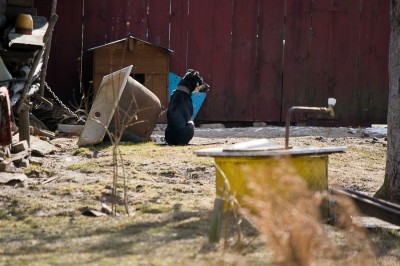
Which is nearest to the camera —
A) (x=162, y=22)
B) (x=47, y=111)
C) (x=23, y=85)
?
(x=23, y=85)

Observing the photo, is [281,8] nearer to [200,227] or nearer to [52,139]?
[52,139]

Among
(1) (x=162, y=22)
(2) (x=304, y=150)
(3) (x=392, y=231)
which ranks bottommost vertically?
(3) (x=392, y=231)

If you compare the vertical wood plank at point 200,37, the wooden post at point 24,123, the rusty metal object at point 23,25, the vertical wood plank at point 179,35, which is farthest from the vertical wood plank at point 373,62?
the wooden post at point 24,123

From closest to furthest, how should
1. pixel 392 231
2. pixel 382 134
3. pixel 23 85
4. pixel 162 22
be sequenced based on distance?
1. pixel 392 231
2. pixel 23 85
3. pixel 382 134
4. pixel 162 22

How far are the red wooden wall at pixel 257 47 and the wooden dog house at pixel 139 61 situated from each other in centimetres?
66

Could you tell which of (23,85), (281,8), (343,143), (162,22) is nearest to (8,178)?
(23,85)

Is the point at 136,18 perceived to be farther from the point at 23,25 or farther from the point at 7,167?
the point at 7,167

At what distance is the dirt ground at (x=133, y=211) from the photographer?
5105mm

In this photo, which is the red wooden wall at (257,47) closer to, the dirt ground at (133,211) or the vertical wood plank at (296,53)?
the vertical wood plank at (296,53)

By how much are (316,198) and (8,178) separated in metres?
3.15

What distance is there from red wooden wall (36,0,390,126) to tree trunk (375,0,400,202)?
27.4 feet

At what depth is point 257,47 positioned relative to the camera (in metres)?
16.3

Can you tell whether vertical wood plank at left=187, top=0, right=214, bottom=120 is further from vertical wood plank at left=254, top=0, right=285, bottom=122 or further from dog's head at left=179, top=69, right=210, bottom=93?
dog's head at left=179, top=69, right=210, bottom=93

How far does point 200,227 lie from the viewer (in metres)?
6.00
